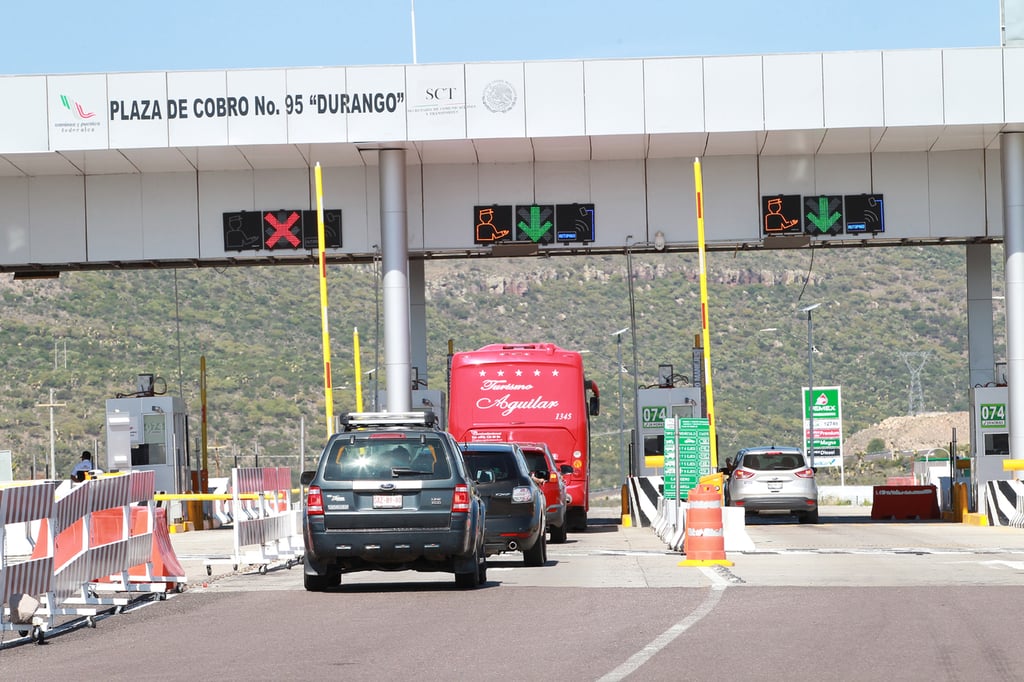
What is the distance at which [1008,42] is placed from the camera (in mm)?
33625

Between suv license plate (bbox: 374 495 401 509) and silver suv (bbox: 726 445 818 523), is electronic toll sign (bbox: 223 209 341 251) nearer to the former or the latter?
silver suv (bbox: 726 445 818 523)

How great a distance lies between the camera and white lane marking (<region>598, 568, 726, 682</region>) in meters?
10.3

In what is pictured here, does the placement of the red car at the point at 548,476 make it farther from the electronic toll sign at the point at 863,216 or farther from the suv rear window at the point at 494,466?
the electronic toll sign at the point at 863,216

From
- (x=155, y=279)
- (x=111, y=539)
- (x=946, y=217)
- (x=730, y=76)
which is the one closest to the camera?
(x=111, y=539)

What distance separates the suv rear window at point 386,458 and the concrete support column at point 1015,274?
19.1 m

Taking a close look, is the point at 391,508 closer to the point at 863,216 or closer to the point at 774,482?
the point at 863,216

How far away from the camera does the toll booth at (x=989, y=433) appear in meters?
36.6

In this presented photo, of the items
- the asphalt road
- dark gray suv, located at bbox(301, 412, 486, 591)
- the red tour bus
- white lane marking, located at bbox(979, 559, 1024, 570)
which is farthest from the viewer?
the red tour bus

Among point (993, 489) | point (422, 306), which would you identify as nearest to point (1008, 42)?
point (993, 489)

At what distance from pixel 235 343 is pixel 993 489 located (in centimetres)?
6706

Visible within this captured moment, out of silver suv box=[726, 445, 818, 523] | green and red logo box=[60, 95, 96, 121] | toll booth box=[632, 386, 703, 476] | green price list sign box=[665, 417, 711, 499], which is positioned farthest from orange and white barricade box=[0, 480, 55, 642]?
toll booth box=[632, 386, 703, 476]

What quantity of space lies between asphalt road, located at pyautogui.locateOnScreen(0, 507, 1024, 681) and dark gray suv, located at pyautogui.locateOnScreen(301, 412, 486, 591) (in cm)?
34

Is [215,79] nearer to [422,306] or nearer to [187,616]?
Answer: [422,306]

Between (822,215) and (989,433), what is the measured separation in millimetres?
6202
